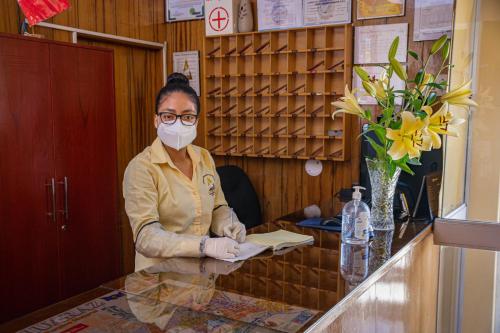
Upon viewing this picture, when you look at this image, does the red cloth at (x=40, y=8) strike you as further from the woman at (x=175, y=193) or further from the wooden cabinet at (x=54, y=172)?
the woman at (x=175, y=193)

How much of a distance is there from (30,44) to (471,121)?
89.9 inches

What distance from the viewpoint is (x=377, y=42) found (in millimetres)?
3197

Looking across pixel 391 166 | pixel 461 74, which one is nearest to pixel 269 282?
pixel 391 166

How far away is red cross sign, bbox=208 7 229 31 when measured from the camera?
3693 millimetres

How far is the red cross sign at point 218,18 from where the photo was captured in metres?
3.69

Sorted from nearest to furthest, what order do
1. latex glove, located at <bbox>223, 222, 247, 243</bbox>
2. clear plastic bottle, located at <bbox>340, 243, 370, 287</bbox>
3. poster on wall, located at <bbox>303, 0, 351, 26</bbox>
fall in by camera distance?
clear plastic bottle, located at <bbox>340, 243, 370, 287</bbox>
latex glove, located at <bbox>223, 222, 247, 243</bbox>
poster on wall, located at <bbox>303, 0, 351, 26</bbox>

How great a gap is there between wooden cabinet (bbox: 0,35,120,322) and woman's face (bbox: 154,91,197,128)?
Answer: 96 centimetres

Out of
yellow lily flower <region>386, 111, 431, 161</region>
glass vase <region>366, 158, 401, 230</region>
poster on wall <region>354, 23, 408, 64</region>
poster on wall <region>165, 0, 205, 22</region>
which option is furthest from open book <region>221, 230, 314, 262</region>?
poster on wall <region>165, 0, 205, 22</region>

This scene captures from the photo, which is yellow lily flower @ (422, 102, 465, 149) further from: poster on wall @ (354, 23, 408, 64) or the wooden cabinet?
the wooden cabinet

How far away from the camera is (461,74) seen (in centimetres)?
247

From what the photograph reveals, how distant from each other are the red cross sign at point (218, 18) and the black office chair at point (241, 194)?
106 cm

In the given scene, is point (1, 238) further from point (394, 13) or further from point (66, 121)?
point (394, 13)

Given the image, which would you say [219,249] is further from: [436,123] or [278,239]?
[436,123]

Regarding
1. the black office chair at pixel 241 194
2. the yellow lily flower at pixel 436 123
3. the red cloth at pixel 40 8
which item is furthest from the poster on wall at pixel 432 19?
the red cloth at pixel 40 8
